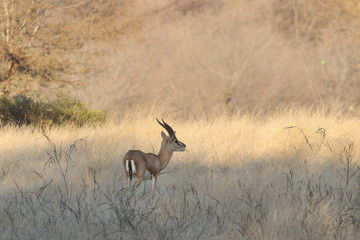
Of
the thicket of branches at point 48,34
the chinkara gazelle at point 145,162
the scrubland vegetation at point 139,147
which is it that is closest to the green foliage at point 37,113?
the scrubland vegetation at point 139,147

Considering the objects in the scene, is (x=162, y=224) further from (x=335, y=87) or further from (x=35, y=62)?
(x=335, y=87)

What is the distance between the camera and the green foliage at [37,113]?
1107 centimetres

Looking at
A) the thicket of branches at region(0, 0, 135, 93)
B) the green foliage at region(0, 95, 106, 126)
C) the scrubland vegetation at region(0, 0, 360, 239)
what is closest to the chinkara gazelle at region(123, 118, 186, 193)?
the scrubland vegetation at region(0, 0, 360, 239)

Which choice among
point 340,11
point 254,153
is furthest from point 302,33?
point 254,153

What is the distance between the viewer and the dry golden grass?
419 centimetres

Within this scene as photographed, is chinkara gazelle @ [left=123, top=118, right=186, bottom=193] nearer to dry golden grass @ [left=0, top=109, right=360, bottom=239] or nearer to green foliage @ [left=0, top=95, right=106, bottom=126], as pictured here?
dry golden grass @ [left=0, top=109, right=360, bottom=239]

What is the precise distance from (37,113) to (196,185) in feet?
20.6

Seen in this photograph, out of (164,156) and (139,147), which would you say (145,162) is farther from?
(139,147)

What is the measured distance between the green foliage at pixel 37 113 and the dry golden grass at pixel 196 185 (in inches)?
44.7

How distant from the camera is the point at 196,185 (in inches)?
229

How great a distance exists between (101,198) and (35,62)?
327 inches

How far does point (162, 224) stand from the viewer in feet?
14.1

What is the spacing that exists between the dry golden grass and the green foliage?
3.72ft

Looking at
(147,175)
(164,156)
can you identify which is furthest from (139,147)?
(147,175)
